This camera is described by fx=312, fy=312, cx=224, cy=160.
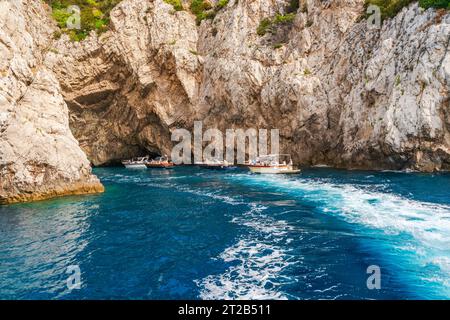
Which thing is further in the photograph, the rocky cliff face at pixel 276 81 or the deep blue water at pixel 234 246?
the rocky cliff face at pixel 276 81

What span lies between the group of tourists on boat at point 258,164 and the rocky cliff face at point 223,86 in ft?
10.3

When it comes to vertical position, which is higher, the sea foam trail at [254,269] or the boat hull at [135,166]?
the boat hull at [135,166]

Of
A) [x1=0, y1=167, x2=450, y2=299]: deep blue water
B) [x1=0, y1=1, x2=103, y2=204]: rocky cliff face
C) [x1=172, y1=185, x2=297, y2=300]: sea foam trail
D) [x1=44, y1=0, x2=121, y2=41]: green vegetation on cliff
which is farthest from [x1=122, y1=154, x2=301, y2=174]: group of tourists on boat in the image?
[x1=44, y1=0, x2=121, y2=41]: green vegetation on cliff

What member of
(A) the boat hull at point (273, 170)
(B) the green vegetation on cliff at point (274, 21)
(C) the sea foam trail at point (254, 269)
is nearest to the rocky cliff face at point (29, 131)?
(C) the sea foam trail at point (254, 269)

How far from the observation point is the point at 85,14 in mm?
66562

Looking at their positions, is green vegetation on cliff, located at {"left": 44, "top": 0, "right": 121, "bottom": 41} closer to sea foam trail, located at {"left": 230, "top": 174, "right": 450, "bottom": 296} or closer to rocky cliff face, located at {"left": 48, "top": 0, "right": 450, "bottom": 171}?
rocky cliff face, located at {"left": 48, "top": 0, "right": 450, "bottom": 171}

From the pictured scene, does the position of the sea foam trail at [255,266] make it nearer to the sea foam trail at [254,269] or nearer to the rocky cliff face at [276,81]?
the sea foam trail at [254,269]

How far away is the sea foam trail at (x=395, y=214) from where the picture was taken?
45.0 ft

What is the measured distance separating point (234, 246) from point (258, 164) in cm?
3336

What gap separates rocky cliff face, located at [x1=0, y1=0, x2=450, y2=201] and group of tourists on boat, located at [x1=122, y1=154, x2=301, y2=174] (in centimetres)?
314
